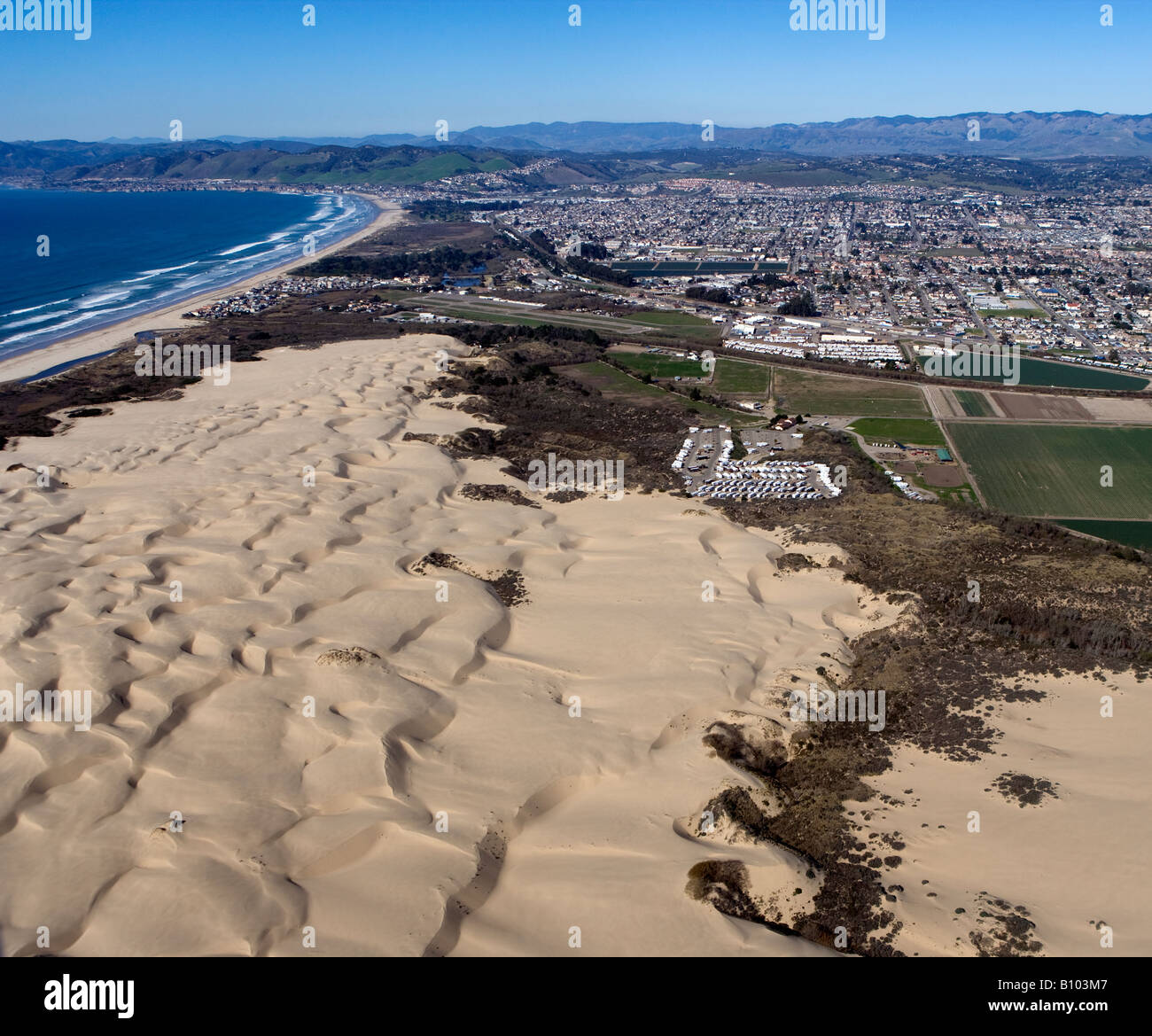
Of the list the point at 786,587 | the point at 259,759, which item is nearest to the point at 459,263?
the point at 786,587

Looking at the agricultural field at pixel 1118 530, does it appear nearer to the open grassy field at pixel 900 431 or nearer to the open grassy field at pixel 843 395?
the open grassy field at pixel 900 431

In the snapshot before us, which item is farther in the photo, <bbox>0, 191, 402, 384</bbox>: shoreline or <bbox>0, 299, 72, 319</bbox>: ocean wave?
<bbox>0, 299, 72, 319</bbox>: ocean wave

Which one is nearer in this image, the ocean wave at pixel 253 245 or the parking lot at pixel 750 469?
the parking lot at pixel 750 469

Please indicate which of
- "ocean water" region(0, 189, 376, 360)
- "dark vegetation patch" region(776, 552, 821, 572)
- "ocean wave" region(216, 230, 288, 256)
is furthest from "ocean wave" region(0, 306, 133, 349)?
"dark vegetation patch" region(776, 552, 821, 572)

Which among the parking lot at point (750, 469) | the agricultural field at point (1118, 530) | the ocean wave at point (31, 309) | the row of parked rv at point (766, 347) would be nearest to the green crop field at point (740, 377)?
the row of parked rv at point (766, 347)

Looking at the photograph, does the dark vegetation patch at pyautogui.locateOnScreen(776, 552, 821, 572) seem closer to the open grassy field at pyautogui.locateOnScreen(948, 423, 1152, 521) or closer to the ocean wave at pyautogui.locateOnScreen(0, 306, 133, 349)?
the open grassy field at pyautogui.locateOnScreen(948, 423, 1152, 521)
